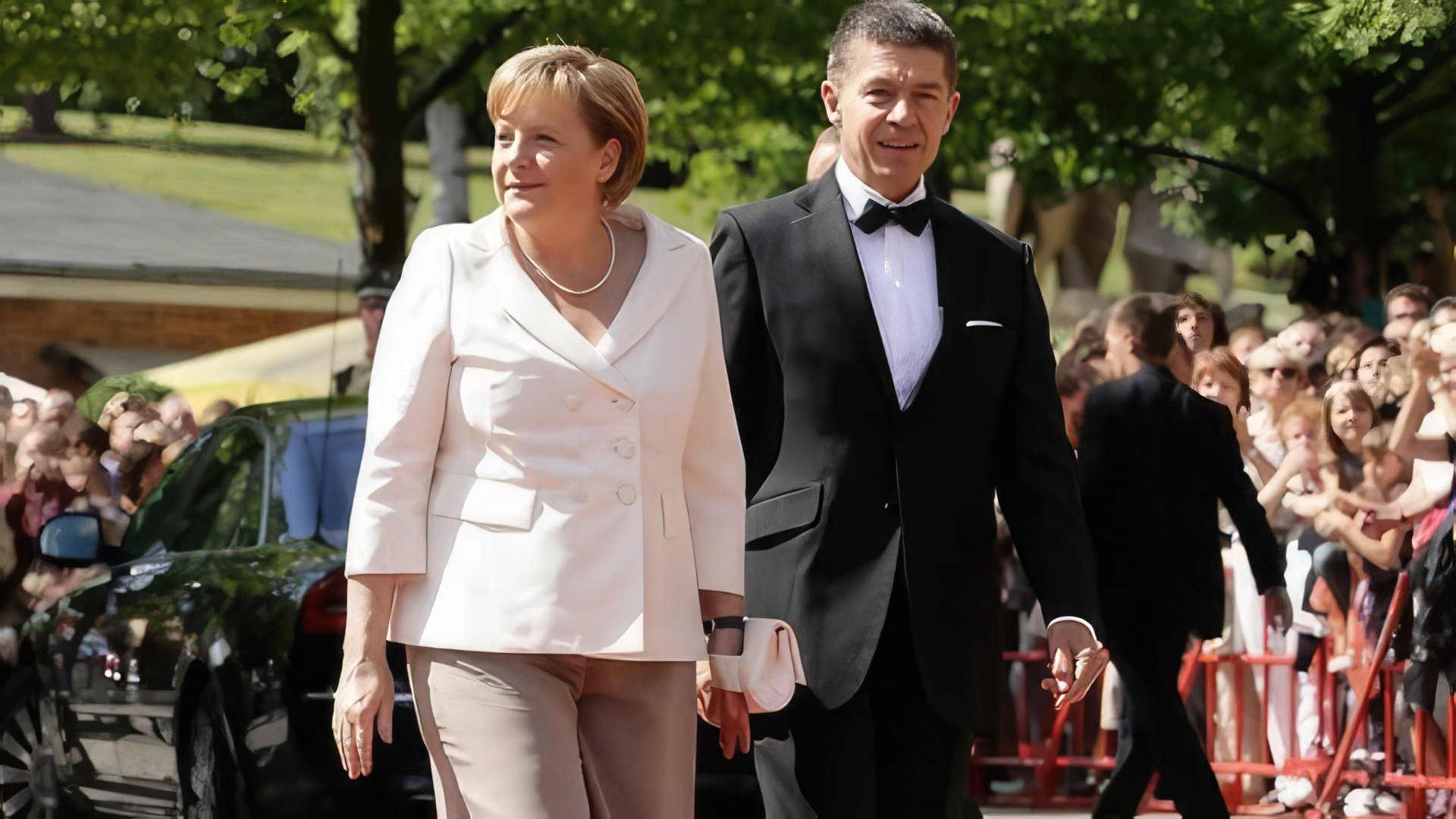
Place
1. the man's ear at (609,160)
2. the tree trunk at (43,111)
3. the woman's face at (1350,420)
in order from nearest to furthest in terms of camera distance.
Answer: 1. the man's ear at (609,160)
2. the woman's face at (1350,420)
3. the tree trunk at (43,111)

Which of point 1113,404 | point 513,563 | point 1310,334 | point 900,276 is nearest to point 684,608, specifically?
point 513,563

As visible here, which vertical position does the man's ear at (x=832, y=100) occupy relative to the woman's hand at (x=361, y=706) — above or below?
above

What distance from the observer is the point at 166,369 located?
12.4 meters

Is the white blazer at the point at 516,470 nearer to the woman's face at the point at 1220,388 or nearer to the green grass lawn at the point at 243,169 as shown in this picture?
the woman's face at the point at 1220,388

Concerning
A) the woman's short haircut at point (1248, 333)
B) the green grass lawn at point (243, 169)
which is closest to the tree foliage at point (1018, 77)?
the green grass lawn at point (243, 169)

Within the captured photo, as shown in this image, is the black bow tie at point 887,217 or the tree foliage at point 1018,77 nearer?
the black bow tie at point 887,217

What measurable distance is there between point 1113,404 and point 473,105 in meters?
6.76

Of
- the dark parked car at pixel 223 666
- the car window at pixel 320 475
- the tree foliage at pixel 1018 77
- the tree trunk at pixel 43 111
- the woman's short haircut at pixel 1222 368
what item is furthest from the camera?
the tree trunk at pixel 43 111

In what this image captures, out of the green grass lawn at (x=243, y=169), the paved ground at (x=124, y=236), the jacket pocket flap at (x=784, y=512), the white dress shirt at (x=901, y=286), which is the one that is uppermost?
the green grass lawn at (x=243, y=169)

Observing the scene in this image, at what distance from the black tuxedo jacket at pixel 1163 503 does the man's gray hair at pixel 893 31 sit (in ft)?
10.4

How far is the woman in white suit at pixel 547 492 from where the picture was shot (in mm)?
3516

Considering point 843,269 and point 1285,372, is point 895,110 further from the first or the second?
point 1285,372

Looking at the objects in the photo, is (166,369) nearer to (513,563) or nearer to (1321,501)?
(1321,501)

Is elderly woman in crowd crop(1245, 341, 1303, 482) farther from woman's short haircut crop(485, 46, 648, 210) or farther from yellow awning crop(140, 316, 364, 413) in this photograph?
yellow awning crop(140, 316, 364, 413)
